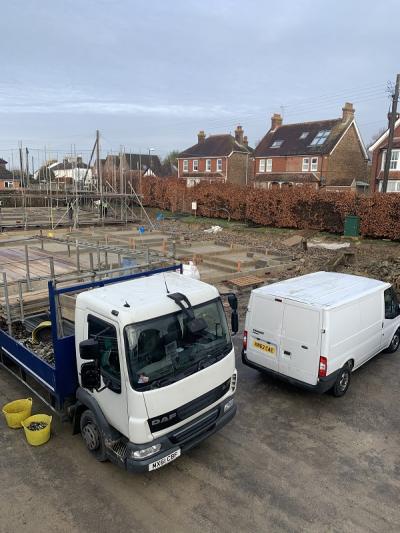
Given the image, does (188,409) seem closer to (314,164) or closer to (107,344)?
(107,344)

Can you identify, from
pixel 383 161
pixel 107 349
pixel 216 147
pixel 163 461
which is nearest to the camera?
pixel 163 461

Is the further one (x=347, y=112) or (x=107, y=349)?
(x=347, y=112)

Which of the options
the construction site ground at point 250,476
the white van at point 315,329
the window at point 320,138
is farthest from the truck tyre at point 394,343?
the window at point 320,138

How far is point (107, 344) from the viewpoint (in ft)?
15.1

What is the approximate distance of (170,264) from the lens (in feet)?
23.7

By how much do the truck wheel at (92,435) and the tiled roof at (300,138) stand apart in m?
38.8

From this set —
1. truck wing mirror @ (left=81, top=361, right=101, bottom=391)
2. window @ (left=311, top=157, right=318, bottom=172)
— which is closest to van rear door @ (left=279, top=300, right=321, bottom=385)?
truck wing mirror @ (left=81, top=361, right=101, bottom=391)

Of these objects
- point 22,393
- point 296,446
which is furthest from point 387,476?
point 22,393

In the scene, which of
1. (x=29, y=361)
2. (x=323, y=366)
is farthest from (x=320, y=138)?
(x=29, y=361)

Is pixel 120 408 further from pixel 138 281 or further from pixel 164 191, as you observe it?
pixel 164 191

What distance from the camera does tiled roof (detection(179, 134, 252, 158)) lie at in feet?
162

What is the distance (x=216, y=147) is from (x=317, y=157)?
15323 mm

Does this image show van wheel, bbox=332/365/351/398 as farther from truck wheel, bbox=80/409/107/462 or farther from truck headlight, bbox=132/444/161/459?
truck wheel, bbox=80/409/107/462

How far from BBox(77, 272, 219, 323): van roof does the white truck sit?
0.01 meters
